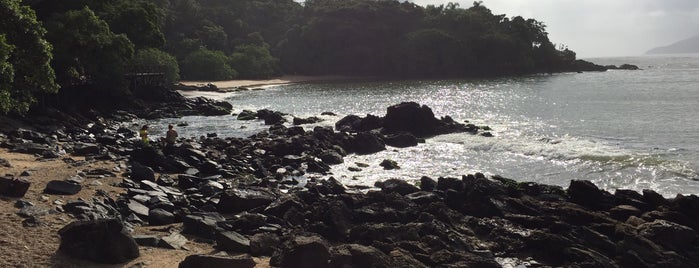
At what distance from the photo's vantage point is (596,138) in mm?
34656

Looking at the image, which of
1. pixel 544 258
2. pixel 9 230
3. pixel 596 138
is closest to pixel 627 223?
pixel 544 258

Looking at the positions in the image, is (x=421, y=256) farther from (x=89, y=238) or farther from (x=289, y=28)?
(x=289, y=28)

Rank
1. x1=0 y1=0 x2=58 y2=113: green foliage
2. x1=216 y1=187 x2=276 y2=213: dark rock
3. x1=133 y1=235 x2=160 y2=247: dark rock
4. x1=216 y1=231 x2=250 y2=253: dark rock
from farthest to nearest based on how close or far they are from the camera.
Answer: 1. x1=0 y1=0 x2=58 y2=113: green foliage
2. x1=216 y1=187 x2=276 y2=213: dark rock
3. x1=216 y1=231 x2=250 y2=253: dark rock
4. x1=133 y1=235 x2=160 y2=247: dark rock

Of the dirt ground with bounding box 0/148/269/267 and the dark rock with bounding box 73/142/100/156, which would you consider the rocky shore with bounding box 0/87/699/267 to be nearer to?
the dark rock with bounding box 73/142/100/156

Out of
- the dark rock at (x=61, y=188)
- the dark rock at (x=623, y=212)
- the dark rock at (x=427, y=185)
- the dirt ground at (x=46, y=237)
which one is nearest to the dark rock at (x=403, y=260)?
the dirt ground at (x=46, y=237)

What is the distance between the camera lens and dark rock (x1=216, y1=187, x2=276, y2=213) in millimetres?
17203

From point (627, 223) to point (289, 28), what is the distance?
14146cm

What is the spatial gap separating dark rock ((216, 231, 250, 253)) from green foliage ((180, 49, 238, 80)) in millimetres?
93355

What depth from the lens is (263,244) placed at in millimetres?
13625

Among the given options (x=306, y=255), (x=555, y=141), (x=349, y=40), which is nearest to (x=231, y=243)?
(x=306, y=255)

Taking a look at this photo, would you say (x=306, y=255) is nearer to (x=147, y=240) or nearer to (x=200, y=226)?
(x=200, y=226)

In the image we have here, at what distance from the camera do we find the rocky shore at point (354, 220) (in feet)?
41.3

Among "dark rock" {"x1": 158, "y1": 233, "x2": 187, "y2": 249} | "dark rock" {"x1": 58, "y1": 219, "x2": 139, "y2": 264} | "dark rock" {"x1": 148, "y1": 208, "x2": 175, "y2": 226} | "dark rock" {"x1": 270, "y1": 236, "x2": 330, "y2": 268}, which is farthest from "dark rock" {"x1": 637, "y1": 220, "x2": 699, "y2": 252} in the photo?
"dark rock" {"x1": 58, "y1": 219, "x2": 139, "y2": 264}

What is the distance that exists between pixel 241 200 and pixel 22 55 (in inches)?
484
